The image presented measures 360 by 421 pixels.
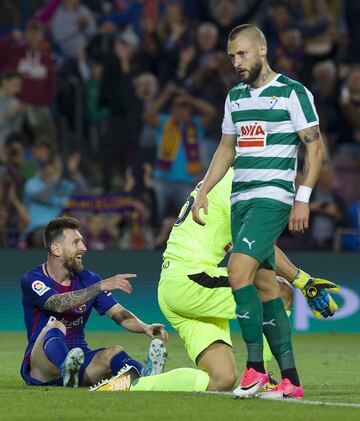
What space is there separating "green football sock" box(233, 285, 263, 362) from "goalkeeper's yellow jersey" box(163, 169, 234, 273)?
138cm

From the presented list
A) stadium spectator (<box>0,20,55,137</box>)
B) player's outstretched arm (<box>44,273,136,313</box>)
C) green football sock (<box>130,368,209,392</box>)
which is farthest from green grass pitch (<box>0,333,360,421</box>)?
stadium spectator (<box>0,20,55,137</box>)

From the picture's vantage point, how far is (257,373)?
23.4ft

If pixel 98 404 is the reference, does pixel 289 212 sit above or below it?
above

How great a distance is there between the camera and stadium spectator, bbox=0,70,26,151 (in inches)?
663

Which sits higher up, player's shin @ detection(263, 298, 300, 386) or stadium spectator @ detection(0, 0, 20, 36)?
stadium spectator @ detection(0, 0, 20, 36)

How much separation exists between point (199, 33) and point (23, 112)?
2720mm

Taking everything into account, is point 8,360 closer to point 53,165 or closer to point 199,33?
point 53,165

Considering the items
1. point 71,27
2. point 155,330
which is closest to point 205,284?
point 155,330

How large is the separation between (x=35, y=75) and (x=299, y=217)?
10.5 m

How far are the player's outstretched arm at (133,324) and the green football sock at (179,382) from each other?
30 centimetres

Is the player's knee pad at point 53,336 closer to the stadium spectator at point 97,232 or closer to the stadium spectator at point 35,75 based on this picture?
the stadium spectator at point 97,232

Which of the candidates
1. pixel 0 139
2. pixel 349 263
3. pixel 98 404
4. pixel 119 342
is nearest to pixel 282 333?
pixel 98 404

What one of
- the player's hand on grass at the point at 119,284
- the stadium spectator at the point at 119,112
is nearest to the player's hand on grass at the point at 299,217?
the player's hand on grass at the point at 119,284

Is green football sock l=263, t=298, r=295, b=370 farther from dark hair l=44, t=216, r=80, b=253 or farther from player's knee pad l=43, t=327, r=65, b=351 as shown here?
dark hair l=44, t=216, r=80, b=253
